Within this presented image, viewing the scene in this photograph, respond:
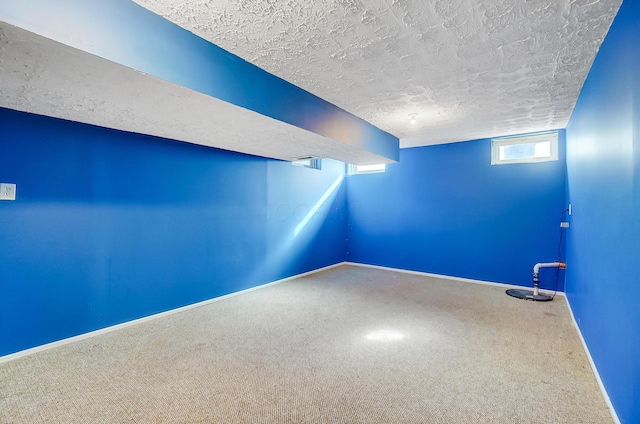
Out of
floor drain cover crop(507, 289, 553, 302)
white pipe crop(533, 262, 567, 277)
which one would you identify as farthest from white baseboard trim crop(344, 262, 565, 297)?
white pipe crop(533, 262, 567, 277)

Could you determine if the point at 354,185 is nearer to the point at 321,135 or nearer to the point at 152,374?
the point at 321,135

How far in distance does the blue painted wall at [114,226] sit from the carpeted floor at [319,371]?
1.11 ft

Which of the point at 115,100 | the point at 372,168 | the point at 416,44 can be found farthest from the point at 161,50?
the point at 372,168

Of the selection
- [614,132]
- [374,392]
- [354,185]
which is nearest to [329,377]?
[374,392]

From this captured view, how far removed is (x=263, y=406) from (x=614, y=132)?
2.68 m

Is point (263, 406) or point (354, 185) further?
point (354, 185)

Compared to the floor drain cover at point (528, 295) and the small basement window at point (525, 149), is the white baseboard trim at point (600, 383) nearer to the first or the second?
the floor drain cover at point (528, 295)

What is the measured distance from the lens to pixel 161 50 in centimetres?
170

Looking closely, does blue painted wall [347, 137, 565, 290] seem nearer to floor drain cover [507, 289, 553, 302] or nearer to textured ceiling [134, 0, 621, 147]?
floor drain cover [507, 289, 553, 302]

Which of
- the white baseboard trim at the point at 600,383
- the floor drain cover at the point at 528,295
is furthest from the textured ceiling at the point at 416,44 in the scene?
the floor drain cover at the point at 528,295

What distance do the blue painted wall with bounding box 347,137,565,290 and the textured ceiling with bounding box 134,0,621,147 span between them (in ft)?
5.11

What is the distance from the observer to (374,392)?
6.12 ft

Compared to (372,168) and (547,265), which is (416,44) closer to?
(547,265)

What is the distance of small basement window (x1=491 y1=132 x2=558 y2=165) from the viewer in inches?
164
